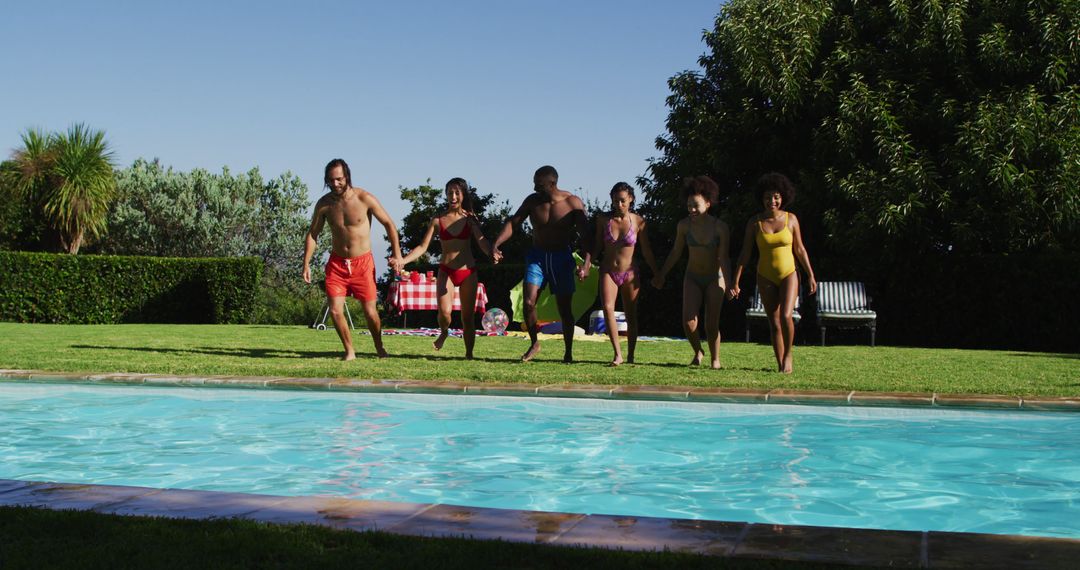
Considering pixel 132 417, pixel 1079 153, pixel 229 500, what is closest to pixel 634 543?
pixel 229 500

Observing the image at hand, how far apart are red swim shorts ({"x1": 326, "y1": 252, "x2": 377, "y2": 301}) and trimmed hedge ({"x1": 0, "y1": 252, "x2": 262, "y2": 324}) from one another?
48.4ft

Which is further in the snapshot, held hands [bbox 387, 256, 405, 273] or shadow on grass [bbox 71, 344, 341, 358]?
shadow on grass [bbox 71, 344, 341, 358]

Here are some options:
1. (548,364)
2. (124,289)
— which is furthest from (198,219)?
(548,364)

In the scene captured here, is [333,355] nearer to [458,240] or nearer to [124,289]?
[458,240]

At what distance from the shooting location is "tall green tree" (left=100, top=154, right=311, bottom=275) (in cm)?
3772

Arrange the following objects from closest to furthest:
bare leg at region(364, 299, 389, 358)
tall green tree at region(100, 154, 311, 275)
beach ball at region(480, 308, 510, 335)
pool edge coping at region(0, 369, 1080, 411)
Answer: pool edge coping at region(0, 369, 1080, 411) < bare leg at region(364, 299, 389, 358) < beach ball at region(480, 308, 510, 335) < tall green tree at region(100, 154, 311, 275)

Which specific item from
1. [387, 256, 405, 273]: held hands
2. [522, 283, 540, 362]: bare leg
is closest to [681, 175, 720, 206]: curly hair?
[522, 283, 540, 362]: bare leg

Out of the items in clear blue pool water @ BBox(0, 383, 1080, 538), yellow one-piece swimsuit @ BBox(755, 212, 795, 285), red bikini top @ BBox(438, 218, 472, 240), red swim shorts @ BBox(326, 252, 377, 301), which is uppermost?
red bikini top @ BBox(438, 218, 472, 240)

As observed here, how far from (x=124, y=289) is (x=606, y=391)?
794 inches

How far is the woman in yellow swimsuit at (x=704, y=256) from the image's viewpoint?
38.5 ft

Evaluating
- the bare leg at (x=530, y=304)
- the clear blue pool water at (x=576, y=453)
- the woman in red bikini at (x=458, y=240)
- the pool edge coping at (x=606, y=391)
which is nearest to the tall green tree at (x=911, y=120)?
the bare leg at (x=530, y=304)

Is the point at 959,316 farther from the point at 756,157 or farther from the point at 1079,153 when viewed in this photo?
the point at 756,157

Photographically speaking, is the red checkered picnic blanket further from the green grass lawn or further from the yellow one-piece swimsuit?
the yellow one-piece swimsuit

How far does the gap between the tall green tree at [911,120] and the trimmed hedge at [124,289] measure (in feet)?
38.1
